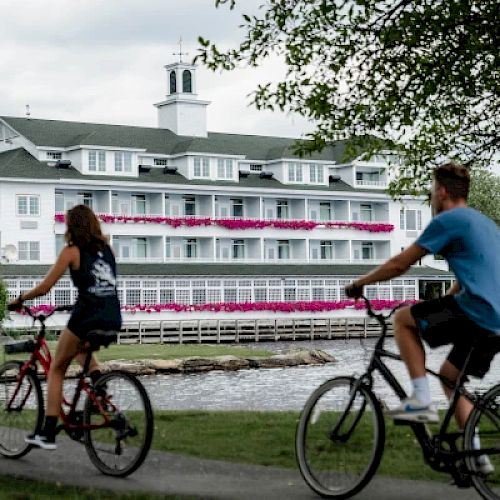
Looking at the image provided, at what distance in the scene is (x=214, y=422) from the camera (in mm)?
12758

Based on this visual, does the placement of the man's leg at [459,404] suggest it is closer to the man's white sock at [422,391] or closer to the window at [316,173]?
the man's white sock at [422,391]

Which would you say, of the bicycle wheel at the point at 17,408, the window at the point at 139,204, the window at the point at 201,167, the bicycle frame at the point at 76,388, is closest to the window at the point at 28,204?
the window at the point at 139,204

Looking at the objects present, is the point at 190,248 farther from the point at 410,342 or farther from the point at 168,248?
the point at 410,342

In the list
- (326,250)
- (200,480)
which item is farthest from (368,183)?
(200,480)

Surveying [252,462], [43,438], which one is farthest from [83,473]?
[252,462]

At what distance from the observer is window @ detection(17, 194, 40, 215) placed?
238 ft

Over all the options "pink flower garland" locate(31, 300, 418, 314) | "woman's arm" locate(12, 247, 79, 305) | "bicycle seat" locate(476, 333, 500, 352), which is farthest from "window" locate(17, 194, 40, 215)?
"bicycle seat" locate(476, 333, 500, 352)

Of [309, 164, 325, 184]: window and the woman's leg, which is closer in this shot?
the woman's leg

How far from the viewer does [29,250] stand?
238 feet

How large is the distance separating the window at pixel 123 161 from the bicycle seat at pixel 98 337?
231 feet

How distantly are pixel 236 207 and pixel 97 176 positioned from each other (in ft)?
33.7

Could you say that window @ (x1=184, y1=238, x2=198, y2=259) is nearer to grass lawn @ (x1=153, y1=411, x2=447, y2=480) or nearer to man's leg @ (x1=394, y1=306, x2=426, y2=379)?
grass lawn @ (x1=153, y1=411, x2=447, y2=480)

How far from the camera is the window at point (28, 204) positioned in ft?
238

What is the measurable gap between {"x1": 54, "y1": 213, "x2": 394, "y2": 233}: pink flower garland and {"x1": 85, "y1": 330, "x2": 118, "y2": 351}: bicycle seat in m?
63.8
